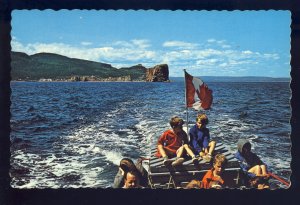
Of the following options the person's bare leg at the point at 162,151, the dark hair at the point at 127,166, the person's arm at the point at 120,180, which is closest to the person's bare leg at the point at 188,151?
the person's bare leg at the point at 162,151

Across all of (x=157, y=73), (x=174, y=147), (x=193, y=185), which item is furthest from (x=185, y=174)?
(x=157, y=73)

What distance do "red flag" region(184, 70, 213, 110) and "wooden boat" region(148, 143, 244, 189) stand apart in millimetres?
1028

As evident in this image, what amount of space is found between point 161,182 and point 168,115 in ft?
8.37

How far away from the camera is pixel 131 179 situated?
6652 millimetres

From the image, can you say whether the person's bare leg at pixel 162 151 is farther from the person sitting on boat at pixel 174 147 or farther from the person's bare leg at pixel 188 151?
the person's bare leg at pixel 188 151

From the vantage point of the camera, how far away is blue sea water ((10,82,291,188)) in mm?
7086

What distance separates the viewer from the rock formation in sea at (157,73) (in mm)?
6703

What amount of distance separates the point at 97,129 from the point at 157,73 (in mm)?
2429

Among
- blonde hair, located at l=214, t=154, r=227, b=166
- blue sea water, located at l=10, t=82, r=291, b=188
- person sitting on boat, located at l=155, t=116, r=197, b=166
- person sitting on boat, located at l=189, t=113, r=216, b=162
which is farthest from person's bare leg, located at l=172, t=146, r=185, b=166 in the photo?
blue sea water, located at l=10, t=82, r=291, b=188

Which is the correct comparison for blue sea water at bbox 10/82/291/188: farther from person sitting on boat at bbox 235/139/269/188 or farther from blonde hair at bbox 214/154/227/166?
blonde hair at bbox 214/154/227/166

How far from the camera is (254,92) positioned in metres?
8.92

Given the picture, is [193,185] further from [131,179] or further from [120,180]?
[120,180]

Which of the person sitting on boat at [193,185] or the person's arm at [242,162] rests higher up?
the person's arm at [242,162]

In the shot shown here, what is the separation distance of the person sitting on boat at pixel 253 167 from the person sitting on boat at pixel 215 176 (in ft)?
1.24
